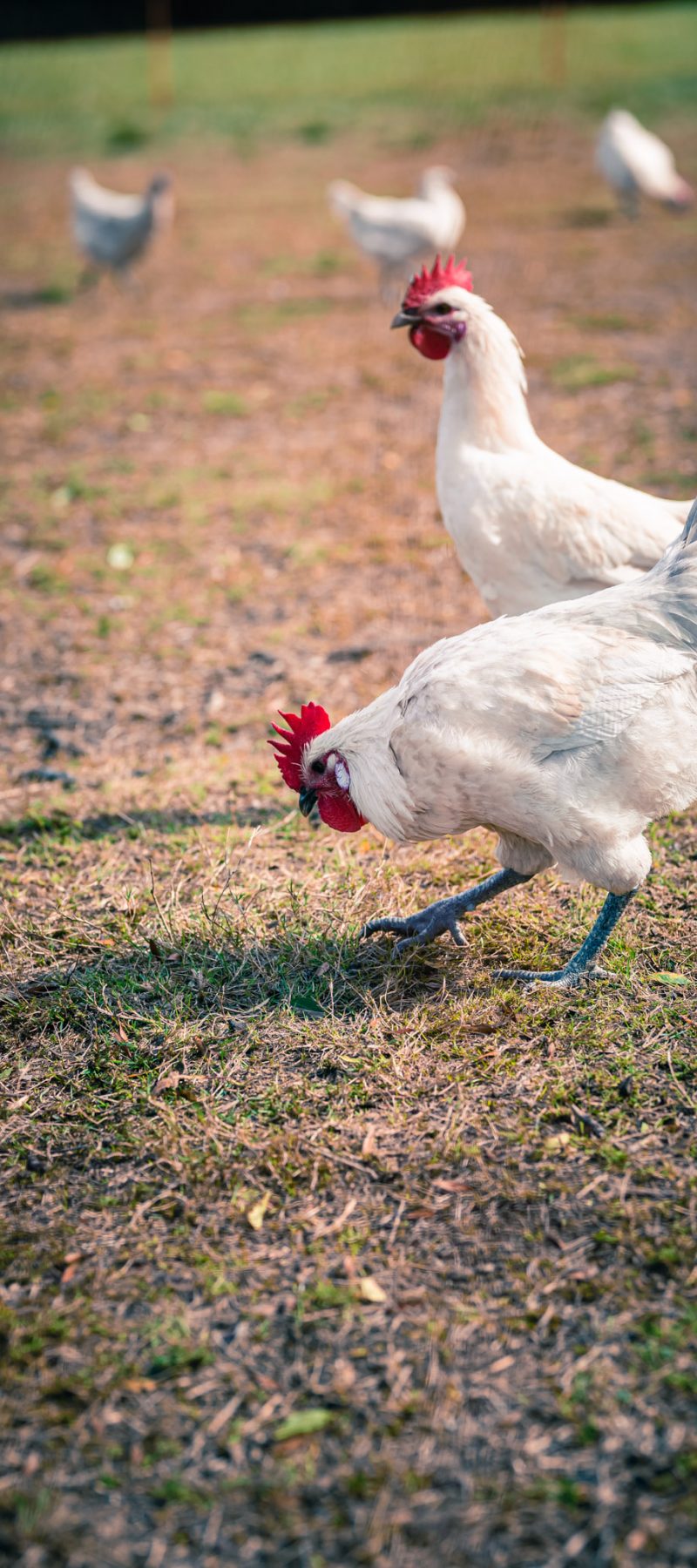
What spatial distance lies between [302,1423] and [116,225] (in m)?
11.6

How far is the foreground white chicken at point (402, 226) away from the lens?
403 inches

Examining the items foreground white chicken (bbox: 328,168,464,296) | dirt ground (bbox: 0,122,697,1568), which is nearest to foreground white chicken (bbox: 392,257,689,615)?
dirt ground (bbox: 0,122,697,1568)

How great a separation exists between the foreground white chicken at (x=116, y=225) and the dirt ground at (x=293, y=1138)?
629cm

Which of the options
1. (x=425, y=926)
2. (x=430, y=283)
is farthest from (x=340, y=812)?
(x=430, y=283)

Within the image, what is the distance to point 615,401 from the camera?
25.8 ft

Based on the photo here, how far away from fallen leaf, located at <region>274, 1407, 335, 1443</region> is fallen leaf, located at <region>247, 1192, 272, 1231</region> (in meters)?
0.47

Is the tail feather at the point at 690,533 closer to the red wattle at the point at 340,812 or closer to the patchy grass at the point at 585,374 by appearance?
the red wattle at the point at 340,812

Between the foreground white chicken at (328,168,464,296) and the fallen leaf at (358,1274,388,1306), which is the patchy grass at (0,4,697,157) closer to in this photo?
the foreground white chicken at (328,168,464,296)

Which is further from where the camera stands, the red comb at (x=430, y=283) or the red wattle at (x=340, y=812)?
the red comb at (x=430, y=283)

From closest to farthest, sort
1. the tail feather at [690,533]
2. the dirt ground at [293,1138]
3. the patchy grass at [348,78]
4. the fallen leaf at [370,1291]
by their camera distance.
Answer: the dirt ground at [293,1138], the fallen leaf at [370,1291], the tail feather at [690,533], the patchy grass at [348,78]

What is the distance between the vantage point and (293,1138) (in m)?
2.77

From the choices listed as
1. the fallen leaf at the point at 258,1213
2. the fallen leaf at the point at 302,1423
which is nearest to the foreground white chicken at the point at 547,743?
the fallen leaf at the point at 258,1213

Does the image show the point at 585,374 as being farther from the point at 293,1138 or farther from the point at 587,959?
the point at 293,1138

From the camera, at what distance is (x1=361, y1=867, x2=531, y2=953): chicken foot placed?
3367 mm
